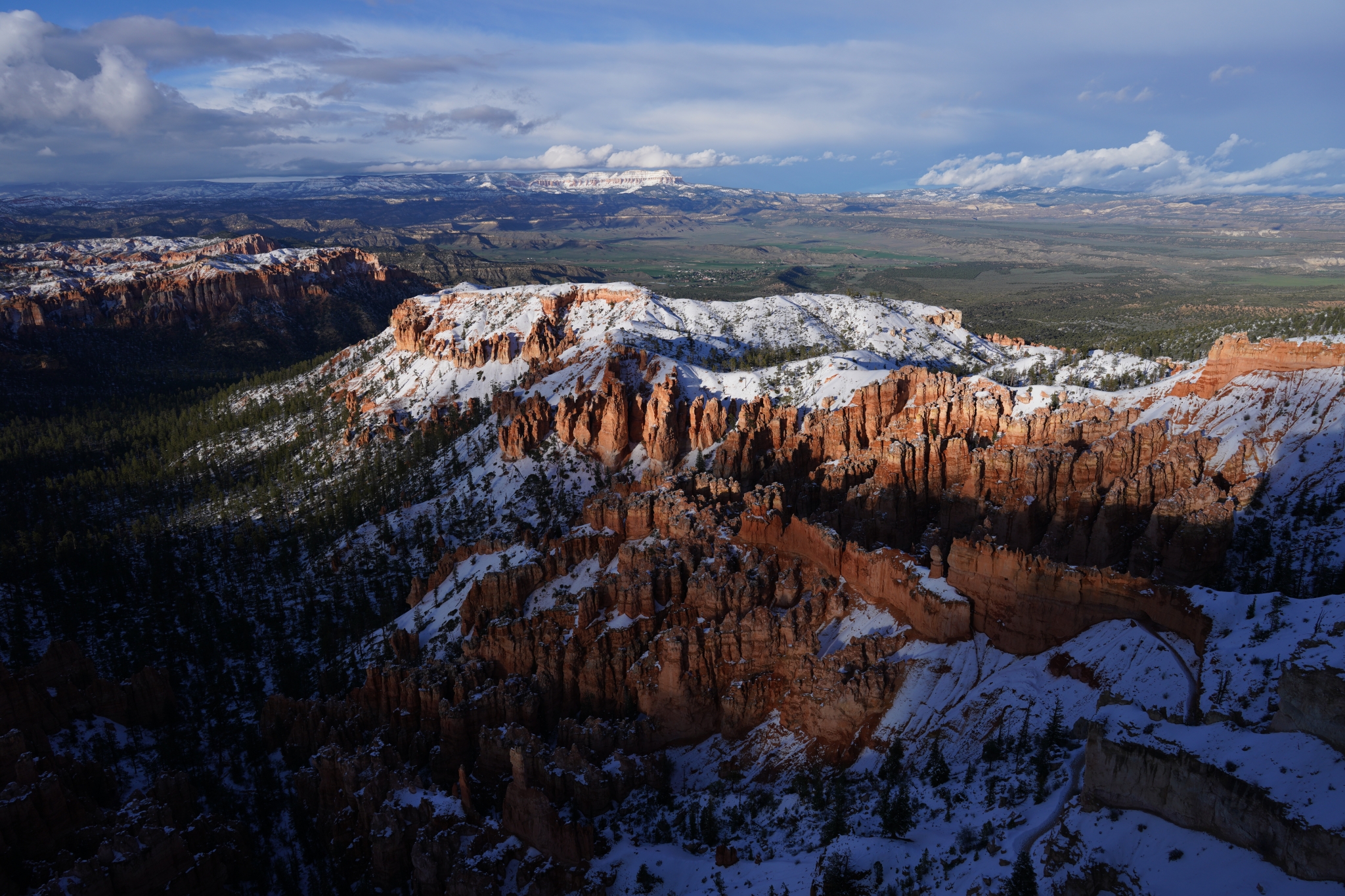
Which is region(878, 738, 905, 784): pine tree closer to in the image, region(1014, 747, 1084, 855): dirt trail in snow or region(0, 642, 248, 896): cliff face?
region(1014, 747, 1084, 855): dirt trail in snow

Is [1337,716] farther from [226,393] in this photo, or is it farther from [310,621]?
[226,393]

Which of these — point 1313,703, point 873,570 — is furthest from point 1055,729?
point 873,570

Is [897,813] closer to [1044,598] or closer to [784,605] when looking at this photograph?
[1044,598]

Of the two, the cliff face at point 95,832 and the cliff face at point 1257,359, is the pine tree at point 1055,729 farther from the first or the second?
the cliff face at point 1257,359

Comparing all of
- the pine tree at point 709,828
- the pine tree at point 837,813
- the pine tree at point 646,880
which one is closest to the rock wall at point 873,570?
the pine tree at point 837,813

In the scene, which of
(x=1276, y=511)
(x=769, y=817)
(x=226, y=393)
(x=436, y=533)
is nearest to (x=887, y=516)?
(x=1276, y=511)

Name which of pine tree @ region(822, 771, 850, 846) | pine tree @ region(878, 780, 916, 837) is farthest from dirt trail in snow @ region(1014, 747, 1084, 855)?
pine tree @ region(822, 771, 850, 846)
